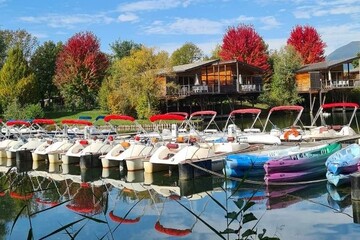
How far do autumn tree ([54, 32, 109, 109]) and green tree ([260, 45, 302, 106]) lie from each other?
66.4ft

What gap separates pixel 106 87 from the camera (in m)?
47.9

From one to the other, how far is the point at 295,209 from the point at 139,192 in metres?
5.93

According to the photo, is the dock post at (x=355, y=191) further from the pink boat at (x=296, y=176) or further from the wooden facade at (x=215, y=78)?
the wooden facade at (x=215, y=78)

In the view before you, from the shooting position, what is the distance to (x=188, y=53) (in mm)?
87688

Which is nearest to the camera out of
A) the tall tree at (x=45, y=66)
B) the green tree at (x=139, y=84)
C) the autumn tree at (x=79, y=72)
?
the green tree at (x=139, y=84)

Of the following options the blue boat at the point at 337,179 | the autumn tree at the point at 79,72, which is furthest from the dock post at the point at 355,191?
the autumn tree at the point at 79,72

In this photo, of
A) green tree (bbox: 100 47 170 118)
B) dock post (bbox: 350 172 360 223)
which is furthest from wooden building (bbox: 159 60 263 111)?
dock post (bbox: 350 172 360 223)

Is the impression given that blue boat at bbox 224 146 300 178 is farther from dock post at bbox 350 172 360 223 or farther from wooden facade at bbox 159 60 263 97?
wooden facade at bbox 159 60 263 97

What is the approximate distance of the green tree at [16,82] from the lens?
161 feet

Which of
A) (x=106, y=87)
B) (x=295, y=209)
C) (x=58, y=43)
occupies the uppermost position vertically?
(x=58, y=43)

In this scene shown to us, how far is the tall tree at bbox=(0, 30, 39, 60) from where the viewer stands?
63125 millimetres

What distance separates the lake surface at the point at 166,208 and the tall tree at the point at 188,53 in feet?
219

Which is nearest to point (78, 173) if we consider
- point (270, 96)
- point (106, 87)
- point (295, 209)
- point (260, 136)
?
point (260, 136)

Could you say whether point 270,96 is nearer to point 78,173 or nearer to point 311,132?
point 311,132
